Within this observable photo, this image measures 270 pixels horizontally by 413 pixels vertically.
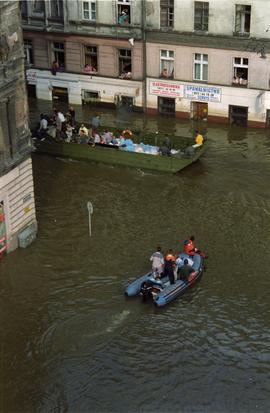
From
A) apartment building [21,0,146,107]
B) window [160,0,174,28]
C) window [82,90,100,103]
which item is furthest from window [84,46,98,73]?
window [160,0,174,28]

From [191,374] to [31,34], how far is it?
99.7 ft

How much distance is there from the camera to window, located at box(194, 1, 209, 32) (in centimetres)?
4359

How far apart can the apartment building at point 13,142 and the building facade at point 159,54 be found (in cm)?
1644

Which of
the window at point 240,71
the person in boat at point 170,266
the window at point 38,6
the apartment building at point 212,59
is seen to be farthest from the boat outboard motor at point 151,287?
the window at point 38,6

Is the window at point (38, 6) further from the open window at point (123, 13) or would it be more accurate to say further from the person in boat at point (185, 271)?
the person in boat at point (185, 271)

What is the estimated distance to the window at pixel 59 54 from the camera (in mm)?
48438

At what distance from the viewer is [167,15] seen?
44.8m

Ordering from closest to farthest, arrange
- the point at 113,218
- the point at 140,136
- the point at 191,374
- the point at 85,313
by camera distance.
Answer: the point at 191,374, the point at 85,313, the point at 113,218, the point at 140,136

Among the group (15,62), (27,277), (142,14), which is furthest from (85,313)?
(142,14)

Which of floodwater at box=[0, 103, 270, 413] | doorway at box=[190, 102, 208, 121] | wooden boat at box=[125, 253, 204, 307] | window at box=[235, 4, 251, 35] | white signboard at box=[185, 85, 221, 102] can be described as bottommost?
floodwater at box=[0, 103, 270, 413]

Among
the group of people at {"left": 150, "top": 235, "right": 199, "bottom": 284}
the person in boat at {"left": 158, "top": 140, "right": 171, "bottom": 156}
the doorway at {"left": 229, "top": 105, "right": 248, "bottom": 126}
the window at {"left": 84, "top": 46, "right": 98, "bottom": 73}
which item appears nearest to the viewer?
the group of people at {"left": 150, "top": 235, "right": 199, "bottom": 284}

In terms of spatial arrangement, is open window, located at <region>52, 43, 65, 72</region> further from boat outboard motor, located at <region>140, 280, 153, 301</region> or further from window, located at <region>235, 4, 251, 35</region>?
boat outboard motor, located at <region>140, 280, 153, 301</region>

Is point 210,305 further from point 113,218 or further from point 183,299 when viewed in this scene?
point 113,218

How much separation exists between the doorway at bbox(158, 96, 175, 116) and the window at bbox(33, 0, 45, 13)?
955cm
